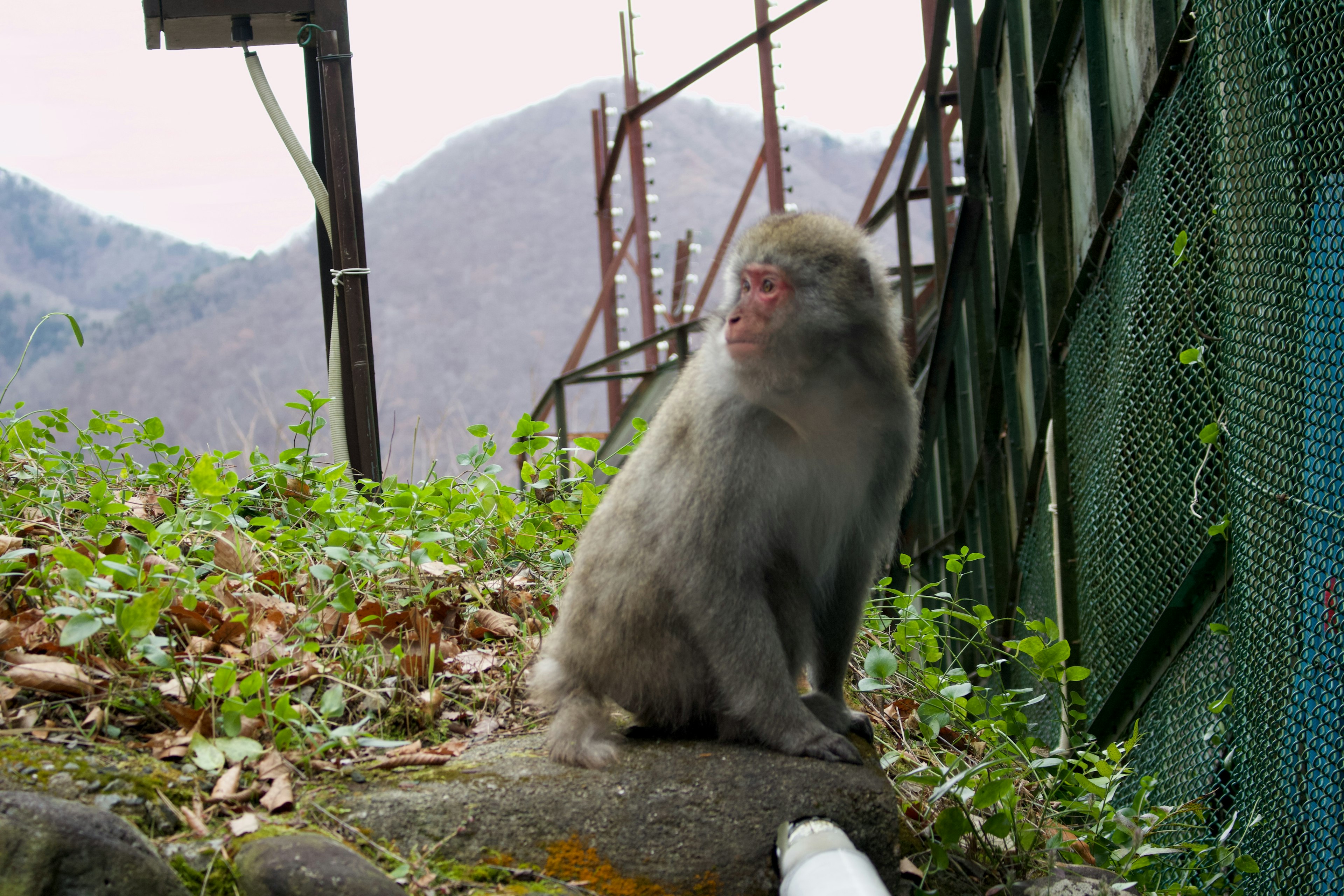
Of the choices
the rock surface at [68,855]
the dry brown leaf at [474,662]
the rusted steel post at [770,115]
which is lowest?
the dry brown leaf at [474,662]

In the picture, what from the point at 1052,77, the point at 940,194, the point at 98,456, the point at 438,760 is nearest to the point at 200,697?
the point at 438,760

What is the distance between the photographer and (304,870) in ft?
6.04

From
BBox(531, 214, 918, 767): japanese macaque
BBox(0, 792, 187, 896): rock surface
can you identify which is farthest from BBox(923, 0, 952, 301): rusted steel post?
BBox(0, 792, 187, 896): rock surface

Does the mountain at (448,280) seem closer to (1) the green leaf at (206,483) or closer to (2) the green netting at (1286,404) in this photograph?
(1) the green leaf at (206,483)

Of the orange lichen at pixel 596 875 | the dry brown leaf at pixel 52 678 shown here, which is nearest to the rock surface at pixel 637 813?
the orange lichen at pixel 596 875

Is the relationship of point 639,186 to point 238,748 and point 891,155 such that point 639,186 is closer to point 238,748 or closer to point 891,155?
point 891,155

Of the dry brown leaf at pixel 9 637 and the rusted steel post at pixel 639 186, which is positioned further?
the rusted steel post at pixel 639 186

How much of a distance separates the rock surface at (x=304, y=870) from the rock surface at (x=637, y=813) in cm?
19

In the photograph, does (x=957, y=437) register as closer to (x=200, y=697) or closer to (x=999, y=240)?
(x=999, y=240)

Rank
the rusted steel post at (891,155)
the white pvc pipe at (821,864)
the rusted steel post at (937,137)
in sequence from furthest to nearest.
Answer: the rusted steel post at (891,155)
the rusted steel post at (937,137)
the white pvc pipe at (821,864)

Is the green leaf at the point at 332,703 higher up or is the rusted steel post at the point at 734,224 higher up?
the rusted steel post at the point at 734,224

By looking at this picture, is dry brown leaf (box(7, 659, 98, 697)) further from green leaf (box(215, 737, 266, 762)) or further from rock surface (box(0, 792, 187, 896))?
rock surface (box(0, 792, 187, 896))

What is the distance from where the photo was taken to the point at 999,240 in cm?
525

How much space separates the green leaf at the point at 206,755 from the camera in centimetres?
213
